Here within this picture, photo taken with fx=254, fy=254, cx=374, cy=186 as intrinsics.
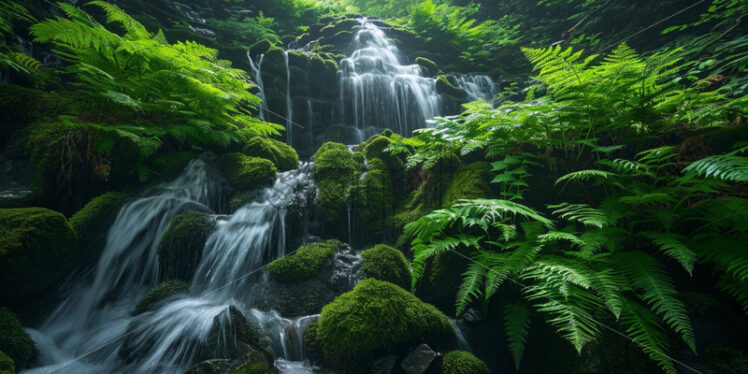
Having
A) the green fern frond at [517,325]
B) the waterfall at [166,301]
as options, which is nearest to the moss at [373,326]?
the waterfall at [166,301]

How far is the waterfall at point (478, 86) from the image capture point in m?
10.2

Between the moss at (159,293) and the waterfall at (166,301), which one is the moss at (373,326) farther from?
the moss at (159,293)

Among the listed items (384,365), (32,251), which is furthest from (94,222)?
(384,365)

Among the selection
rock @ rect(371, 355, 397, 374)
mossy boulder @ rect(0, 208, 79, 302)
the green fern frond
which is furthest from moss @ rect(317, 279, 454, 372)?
mossy boulder @ rect(0, 208, 79, 302)

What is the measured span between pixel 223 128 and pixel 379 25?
1433 cm

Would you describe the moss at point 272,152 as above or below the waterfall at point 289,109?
below

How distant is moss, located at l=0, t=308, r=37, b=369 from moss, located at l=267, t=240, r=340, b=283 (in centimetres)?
213

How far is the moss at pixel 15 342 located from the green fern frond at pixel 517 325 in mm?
4204

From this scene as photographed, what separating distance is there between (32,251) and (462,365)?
4701 mm

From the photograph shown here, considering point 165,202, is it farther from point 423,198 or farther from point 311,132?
point 311,132

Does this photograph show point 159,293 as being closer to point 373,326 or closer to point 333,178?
point 373,326

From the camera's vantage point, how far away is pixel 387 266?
3.18 m

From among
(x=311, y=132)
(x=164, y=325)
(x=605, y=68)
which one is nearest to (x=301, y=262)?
(x=164, y=325)

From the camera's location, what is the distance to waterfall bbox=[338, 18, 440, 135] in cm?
944
